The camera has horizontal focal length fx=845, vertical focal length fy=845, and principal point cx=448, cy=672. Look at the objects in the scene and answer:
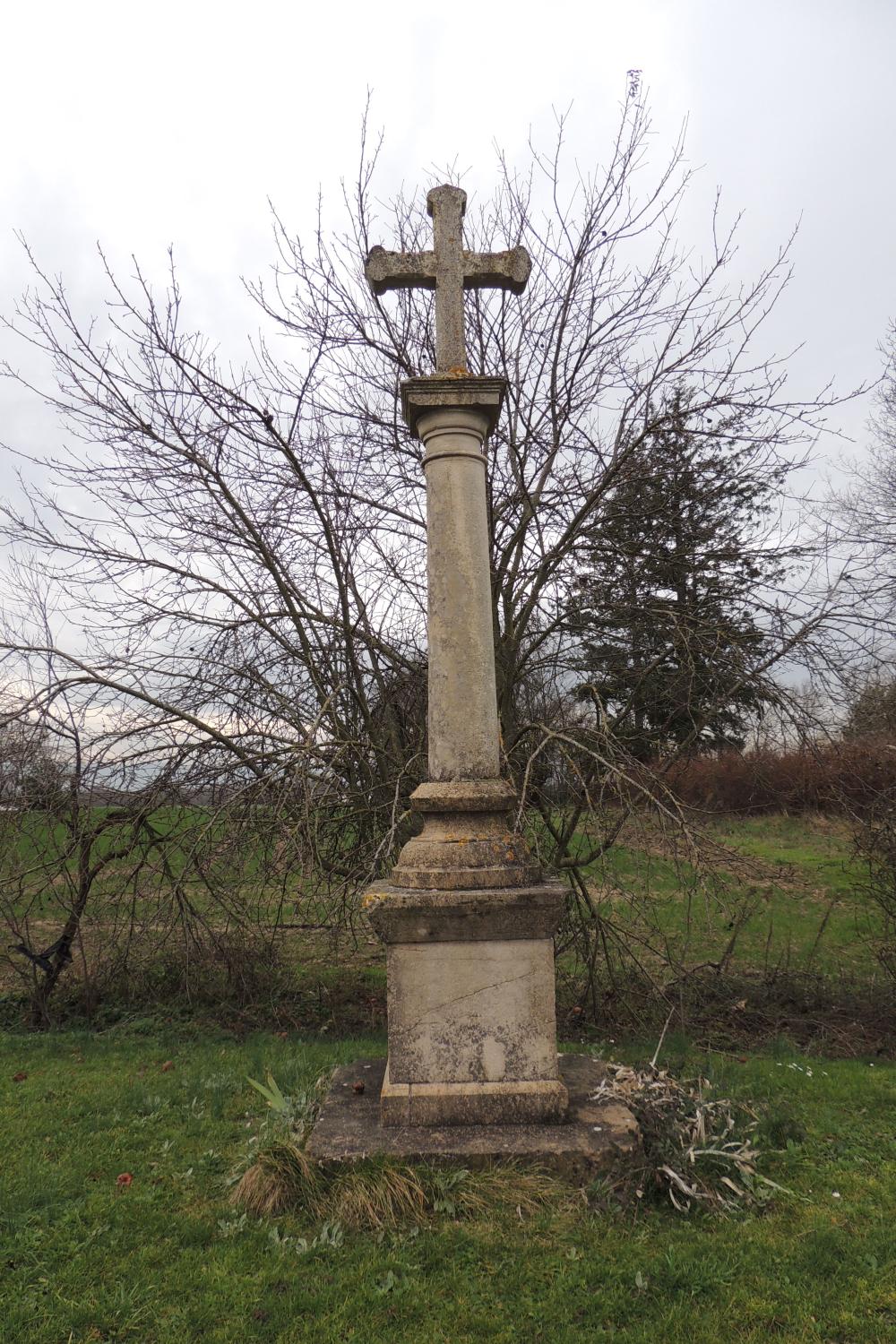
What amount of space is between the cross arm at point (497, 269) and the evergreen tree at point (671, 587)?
6.77ft

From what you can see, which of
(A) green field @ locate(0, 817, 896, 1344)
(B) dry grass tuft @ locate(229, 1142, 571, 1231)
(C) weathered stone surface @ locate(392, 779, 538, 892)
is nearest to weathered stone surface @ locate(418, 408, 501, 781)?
(C) weathered stone surface @ locate(392, 779, 538, 892)

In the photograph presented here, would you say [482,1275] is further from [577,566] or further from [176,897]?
[577,566]

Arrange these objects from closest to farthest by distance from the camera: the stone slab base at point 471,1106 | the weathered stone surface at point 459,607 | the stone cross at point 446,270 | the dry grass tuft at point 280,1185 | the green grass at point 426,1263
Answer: the green grass at point 426,1263 → the dry grass tuft at point 280,1185 → the stone slab base at point 471,1106 → the weathered stone surface at point 459,607 → the stone cross at point 446,270

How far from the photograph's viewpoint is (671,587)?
7.23 m

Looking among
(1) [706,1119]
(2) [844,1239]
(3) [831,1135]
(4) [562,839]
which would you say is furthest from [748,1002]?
(2) [844,1239]

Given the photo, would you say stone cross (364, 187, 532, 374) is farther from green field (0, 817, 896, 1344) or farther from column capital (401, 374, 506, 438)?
green field (0, 817, 896, 1344)

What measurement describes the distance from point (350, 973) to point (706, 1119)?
513cm

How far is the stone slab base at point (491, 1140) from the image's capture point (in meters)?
3.44

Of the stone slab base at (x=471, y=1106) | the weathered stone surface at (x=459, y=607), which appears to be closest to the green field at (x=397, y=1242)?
the stone slab base at (x=471, y=1106)

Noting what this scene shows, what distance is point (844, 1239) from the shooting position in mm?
3139

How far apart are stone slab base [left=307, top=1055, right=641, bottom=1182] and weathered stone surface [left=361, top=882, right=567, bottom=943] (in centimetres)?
79

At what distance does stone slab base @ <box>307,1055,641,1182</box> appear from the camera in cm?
344

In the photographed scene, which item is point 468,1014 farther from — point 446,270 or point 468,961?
point 446,270

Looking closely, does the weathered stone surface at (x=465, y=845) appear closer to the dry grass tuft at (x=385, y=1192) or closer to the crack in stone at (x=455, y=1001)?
the crack in stone at (x=455, y=1001)
